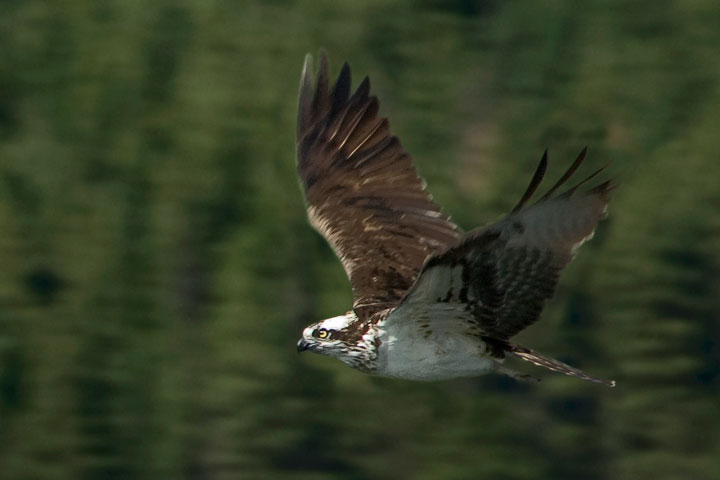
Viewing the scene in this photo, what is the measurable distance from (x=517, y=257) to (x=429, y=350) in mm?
971

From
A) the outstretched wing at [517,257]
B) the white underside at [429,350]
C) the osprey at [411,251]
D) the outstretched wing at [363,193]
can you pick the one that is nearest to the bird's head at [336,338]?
the osprey at [411,251]

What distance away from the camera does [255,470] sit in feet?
80.6

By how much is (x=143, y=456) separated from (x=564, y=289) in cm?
739

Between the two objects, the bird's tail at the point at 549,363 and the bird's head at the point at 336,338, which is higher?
the bird's head at the point at 336,338

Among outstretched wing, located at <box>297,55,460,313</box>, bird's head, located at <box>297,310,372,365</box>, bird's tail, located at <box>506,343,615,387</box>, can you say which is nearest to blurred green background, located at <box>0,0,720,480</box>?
outstretched wing, located at <box>297,55,460,313</box>

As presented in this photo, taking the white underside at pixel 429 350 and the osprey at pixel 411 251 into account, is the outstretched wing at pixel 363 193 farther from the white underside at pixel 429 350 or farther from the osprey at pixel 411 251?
the white underside at pixel 429 350

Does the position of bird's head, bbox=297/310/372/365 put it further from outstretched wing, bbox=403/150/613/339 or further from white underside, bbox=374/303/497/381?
outstretched wing, bbox=403/150/613/339

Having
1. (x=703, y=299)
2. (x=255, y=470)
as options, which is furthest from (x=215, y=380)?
(x=703, y=299)

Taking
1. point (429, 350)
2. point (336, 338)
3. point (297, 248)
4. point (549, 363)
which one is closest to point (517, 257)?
point (549, 363)

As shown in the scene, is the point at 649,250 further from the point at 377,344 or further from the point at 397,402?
the point at 377,344

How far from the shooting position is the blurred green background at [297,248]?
2494 cm

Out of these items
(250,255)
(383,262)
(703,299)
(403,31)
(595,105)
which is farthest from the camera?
(403,31)

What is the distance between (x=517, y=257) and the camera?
7785 mm

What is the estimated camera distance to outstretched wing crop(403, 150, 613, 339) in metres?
7.56
